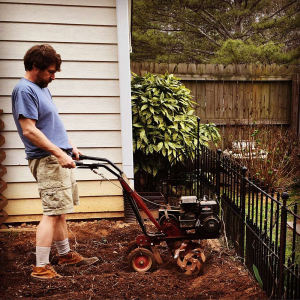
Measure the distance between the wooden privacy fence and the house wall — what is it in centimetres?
288

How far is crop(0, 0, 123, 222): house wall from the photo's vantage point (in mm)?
3861

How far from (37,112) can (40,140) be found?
219 mm

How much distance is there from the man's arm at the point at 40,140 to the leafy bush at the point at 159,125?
2026mm

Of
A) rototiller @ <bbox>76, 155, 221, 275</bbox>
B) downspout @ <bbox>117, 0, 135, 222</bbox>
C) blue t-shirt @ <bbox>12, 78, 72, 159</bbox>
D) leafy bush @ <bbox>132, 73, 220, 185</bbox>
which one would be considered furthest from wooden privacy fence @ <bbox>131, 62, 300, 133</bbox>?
blue t-shirt @ <bbox>12, 78, 72, 159</bbox>

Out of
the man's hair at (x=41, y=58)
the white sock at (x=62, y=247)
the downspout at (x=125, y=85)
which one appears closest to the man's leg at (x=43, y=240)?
the white sock at (x=62, y=247)

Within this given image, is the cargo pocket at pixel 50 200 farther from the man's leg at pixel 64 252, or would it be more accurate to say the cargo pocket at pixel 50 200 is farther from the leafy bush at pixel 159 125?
the leafy bush at pixel 159 125

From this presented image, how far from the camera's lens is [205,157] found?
4602 mm

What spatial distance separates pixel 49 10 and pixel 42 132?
187cm

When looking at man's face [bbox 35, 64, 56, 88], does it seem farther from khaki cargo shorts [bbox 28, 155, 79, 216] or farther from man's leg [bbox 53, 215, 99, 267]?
man's leg [bbox 53, 215, 99, 267]

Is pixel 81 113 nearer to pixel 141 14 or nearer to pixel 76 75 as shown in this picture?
pixel 76 75

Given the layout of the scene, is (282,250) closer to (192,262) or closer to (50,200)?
(192,262)

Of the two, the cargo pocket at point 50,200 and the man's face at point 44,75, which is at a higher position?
the man's face at point 44,75

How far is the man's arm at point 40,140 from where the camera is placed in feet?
8.21

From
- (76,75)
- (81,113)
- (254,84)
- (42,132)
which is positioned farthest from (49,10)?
(254,84)
